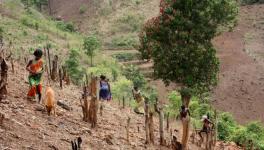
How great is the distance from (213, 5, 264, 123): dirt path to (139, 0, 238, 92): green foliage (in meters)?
7.71

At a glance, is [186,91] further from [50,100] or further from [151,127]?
[50,100]

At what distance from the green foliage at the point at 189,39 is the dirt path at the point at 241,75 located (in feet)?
25.3

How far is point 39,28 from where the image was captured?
32.7m

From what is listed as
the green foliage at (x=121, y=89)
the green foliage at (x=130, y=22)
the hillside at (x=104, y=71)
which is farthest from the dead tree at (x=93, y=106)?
the green foliage at (x=130, y=22)

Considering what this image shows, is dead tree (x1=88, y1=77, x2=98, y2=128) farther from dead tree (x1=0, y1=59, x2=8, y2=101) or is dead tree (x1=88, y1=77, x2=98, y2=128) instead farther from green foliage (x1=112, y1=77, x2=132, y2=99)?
green foliage (x1=112, y1=77, x2=132, y2=99)

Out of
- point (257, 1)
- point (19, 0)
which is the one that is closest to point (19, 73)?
point (19, 0)

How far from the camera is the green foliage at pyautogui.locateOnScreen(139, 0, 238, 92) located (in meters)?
17.6

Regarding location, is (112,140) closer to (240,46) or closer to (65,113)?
(65,113)

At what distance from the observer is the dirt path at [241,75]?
26.1 m

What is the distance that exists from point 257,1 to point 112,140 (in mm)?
36402

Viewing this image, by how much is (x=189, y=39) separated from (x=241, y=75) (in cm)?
1354

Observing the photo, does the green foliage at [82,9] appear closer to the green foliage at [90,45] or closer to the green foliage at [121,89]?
the green foliage at [90,45]

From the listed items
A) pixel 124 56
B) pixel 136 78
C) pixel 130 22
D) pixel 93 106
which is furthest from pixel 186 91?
pixel 130 22

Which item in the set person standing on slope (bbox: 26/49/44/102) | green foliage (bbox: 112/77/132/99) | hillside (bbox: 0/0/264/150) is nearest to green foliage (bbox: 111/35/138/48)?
hillside (bbox: 0/0/264/150)
